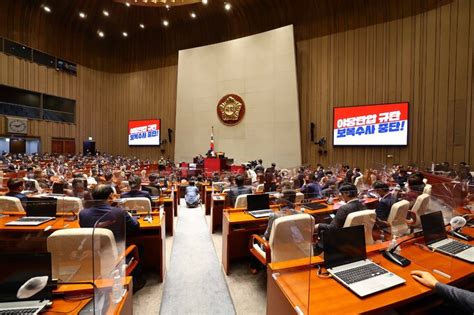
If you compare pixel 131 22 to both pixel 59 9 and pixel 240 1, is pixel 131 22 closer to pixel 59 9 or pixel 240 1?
pixel 59 9

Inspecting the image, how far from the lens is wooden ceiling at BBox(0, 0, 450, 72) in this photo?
1173 centimetres

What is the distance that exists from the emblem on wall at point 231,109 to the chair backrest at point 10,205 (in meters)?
11.1

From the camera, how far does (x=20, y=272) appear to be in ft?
4.42

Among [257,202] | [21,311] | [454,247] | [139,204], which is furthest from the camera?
[257,202]

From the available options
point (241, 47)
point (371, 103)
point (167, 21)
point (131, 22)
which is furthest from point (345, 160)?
point (131, 22)

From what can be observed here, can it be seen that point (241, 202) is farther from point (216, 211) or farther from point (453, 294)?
point (453, 294)

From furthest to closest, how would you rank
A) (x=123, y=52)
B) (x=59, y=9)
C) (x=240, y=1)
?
(x=123, y=52)
(x=59, y=9)
(x=240, y=1)

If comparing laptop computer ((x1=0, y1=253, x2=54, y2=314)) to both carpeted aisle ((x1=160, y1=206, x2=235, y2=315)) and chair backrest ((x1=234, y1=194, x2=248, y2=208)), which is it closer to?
carpeted aisle ((x1=160, y1=206, x2=235, y2=315))

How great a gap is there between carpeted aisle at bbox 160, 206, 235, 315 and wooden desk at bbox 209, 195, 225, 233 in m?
0.26

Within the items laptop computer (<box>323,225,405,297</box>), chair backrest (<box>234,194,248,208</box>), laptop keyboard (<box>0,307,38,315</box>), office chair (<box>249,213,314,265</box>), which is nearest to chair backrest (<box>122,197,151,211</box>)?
chair backrest (<box>234,194,248,208</box>)

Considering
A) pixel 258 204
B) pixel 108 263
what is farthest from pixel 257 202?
pixel 108 263

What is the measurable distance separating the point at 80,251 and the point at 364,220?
2508mm

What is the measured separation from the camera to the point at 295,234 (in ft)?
7.51

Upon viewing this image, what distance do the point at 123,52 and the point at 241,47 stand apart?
977 centimetres
